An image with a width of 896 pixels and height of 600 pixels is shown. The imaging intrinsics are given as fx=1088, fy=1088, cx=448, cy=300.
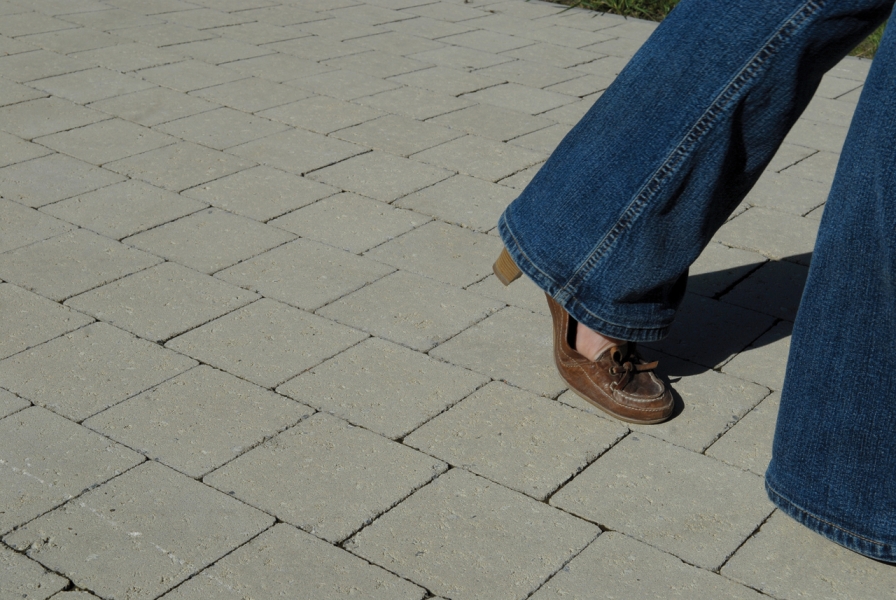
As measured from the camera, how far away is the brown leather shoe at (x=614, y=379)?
2.51m

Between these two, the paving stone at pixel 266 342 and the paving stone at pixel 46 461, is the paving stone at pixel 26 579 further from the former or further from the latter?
the paving stone at pixel 266 342

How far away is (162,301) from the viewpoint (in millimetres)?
2992

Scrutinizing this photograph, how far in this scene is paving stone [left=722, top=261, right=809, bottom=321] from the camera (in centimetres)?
310

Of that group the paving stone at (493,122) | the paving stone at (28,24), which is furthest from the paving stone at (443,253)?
the paving stone at (28,24)

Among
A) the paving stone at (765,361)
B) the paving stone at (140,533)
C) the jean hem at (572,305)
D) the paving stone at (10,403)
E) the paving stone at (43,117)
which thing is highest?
the jean hem at (572,305)

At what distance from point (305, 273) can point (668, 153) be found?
1323 millimetres

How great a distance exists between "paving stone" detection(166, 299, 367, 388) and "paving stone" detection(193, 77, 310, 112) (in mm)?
1861

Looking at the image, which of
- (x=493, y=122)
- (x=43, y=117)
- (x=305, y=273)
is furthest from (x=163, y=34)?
(x=305, y=273)

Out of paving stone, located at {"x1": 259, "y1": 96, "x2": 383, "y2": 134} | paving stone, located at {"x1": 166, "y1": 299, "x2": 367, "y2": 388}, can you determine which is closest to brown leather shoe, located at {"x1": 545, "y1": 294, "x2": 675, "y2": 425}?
paving stone, located at {"x1": 166, "y1": 299, "x2": 367, "y2": 388}

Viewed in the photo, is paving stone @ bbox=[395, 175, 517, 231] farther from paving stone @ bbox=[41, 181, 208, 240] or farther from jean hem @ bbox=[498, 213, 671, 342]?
jean hem @ bbox=[498, 213, 671, 342]

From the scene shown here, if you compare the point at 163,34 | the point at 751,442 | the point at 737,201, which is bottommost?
the point at 751,442

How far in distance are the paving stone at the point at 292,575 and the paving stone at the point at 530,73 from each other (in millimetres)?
3429

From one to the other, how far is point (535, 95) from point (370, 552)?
10.7ft

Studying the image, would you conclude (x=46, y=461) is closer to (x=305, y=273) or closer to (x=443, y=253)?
(x=305, y=273)
